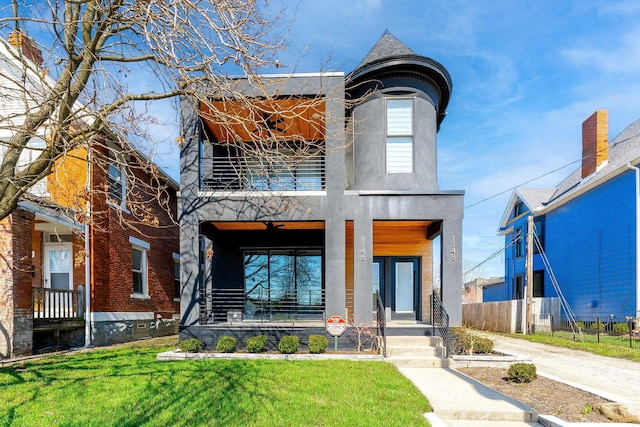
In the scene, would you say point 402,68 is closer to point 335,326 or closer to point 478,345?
point 335,326

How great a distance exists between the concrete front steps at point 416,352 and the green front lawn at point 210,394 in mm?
933

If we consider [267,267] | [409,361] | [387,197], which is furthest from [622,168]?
[267,267]

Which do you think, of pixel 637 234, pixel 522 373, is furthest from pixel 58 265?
pixel 637 234

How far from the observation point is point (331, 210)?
9.98 m

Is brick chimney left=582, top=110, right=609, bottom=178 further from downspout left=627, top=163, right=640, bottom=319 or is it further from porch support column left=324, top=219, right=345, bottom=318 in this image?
porch support column left=324, top=219, right=345, bottom=318

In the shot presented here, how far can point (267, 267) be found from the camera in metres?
12.7

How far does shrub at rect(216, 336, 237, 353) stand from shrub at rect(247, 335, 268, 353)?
38cm

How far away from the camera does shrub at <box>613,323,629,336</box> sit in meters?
14.5

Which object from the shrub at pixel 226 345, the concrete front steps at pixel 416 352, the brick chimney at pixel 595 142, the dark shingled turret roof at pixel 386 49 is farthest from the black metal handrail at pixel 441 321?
the brick chimney at pixel 595 142

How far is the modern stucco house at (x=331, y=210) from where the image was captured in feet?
31.9

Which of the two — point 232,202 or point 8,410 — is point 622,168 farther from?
point 8,410

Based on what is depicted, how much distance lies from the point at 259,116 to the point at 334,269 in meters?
4.58

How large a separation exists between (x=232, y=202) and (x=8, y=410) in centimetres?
597

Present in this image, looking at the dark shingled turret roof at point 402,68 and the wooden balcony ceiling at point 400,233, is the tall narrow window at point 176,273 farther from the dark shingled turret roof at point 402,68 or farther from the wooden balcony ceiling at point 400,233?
the dark shingled turret roof at point 402,68
